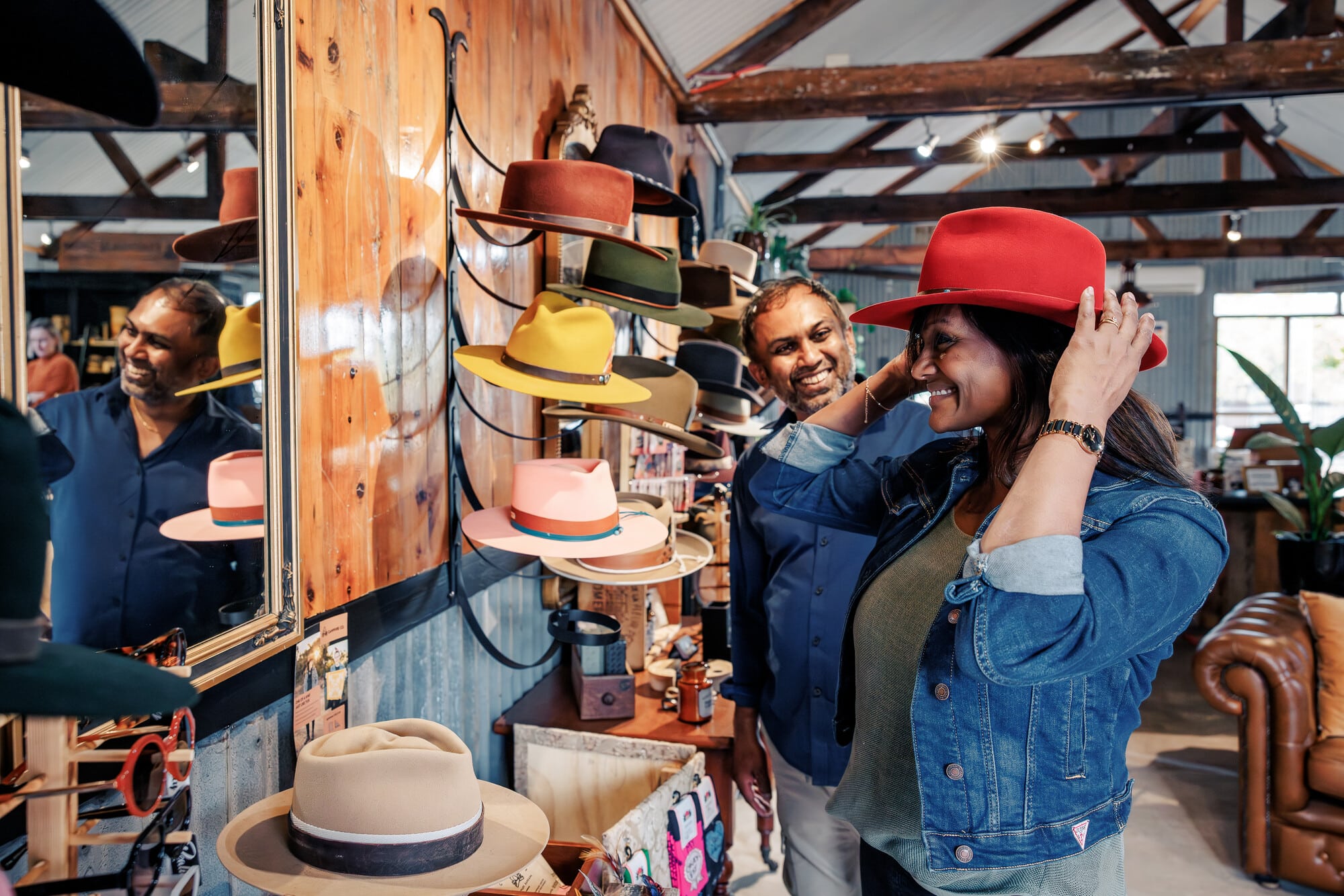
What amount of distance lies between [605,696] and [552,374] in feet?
3.27

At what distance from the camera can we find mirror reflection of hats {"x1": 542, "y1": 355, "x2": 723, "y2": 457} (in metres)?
1.90

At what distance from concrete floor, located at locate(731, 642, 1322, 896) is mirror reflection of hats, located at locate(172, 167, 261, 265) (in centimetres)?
246

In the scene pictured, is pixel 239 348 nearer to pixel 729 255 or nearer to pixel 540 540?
pixel 540 540

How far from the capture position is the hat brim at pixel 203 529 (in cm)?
104

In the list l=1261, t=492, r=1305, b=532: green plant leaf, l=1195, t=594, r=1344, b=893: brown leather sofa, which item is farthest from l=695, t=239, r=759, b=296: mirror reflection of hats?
l=1261, t=492, r=1305, b=532: green plant leaf

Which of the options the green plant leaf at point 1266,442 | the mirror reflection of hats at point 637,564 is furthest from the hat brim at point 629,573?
the green plant leaf at point 1266,442

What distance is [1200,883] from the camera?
9.76ft

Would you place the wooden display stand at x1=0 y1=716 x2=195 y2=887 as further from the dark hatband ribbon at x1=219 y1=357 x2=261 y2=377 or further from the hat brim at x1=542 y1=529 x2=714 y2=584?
the hat brim at x1=542 y1=529 x2=714 y2=584

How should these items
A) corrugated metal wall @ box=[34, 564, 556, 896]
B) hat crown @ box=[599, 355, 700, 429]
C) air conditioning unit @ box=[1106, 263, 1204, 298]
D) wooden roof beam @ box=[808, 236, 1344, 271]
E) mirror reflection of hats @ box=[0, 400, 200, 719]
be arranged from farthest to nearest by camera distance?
1. air conditioning unit @ box=[1106, 263, 1204, 298]
2. wooden roof beam @ box=[808, 236, 1344, 271]
3. hat crown @ box=[599, 355, 700, 429]
4. corrugated metal wall @ box=[34, 564, 556, 896]
5. mirror reflection of hats @ box=[0, 400, 200, 719]

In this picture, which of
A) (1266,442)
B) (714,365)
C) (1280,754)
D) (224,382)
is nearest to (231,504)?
(224,382)

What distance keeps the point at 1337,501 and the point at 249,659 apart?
565 centimetres

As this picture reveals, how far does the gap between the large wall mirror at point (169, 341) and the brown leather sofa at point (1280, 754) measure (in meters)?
2.97

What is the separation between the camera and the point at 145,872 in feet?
2.79

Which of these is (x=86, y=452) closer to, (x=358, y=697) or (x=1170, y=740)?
(x=358, y=697)
